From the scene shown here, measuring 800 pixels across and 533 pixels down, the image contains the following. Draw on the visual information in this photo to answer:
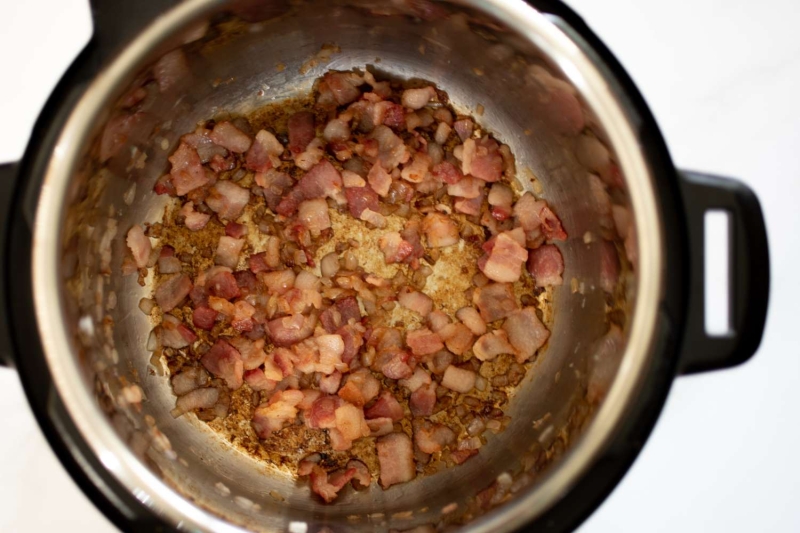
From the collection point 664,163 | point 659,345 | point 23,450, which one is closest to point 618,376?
point 659,345

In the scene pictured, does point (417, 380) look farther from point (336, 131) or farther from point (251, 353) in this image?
point (336, 131)

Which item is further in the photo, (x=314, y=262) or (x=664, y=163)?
(x=314, y=262)

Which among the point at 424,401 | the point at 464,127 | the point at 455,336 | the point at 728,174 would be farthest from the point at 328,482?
the point at 728,174

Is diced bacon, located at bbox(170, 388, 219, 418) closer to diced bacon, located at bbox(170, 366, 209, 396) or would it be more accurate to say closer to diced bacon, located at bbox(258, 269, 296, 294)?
diced bacon, located at bbox(170, 366, 209, 396)

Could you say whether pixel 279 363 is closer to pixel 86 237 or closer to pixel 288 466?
pixel 288 466

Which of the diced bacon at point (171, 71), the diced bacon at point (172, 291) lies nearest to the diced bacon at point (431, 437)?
the diced bacon at point (172, 291)

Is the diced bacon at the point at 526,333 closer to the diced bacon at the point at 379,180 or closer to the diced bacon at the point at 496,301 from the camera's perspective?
the diced bacon at the point at 496,301
